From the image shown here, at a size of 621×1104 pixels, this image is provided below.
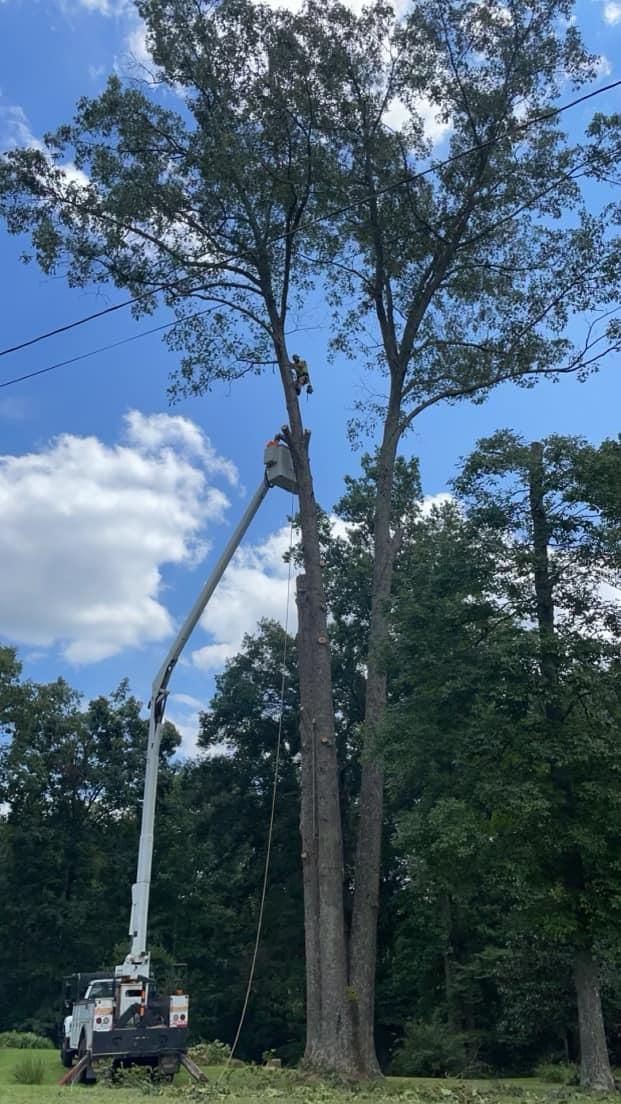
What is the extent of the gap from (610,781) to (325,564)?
56.3 ft

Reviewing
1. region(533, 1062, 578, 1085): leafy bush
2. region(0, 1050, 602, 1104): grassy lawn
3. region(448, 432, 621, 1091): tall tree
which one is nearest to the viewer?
region(0, 1050, 602, 1104): grassy lawn

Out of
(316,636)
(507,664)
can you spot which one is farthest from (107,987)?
(507,664)

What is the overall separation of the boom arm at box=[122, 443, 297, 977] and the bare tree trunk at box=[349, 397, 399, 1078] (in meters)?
2.13

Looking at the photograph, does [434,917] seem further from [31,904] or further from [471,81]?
[471,81]

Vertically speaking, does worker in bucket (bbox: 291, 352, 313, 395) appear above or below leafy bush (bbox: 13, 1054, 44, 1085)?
above

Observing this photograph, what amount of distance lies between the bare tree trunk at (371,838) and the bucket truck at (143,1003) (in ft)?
8.01

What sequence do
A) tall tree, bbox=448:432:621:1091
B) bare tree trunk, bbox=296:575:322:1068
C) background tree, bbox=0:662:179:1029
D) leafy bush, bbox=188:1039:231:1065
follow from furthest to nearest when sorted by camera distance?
background tree, bbox=0:662:179:1029
leafy bush, bbox=188:1039:231:1065
bare tree trunk, bbox=296:575:322:1068
tall tree, bbox=448:432:621:1091

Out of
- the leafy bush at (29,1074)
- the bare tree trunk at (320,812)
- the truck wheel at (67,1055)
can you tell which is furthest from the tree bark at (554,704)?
the truck wheel at (67,1055)

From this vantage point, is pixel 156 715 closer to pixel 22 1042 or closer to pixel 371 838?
pixel 371 838

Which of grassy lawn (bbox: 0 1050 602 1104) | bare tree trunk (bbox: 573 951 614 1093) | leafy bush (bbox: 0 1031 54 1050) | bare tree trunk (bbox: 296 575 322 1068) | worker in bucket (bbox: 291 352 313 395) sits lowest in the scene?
leafy bush (bbox: 0 1031 54 1050)

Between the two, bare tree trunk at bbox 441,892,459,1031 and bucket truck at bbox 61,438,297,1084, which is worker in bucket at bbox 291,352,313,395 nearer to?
bucket truck at bbox 61,438,297,1084

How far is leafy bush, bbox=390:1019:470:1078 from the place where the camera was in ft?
62.8

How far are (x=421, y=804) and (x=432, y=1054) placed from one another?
11334 mm

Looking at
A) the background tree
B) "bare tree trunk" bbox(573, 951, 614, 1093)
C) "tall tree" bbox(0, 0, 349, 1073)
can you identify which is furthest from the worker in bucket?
the background tree
